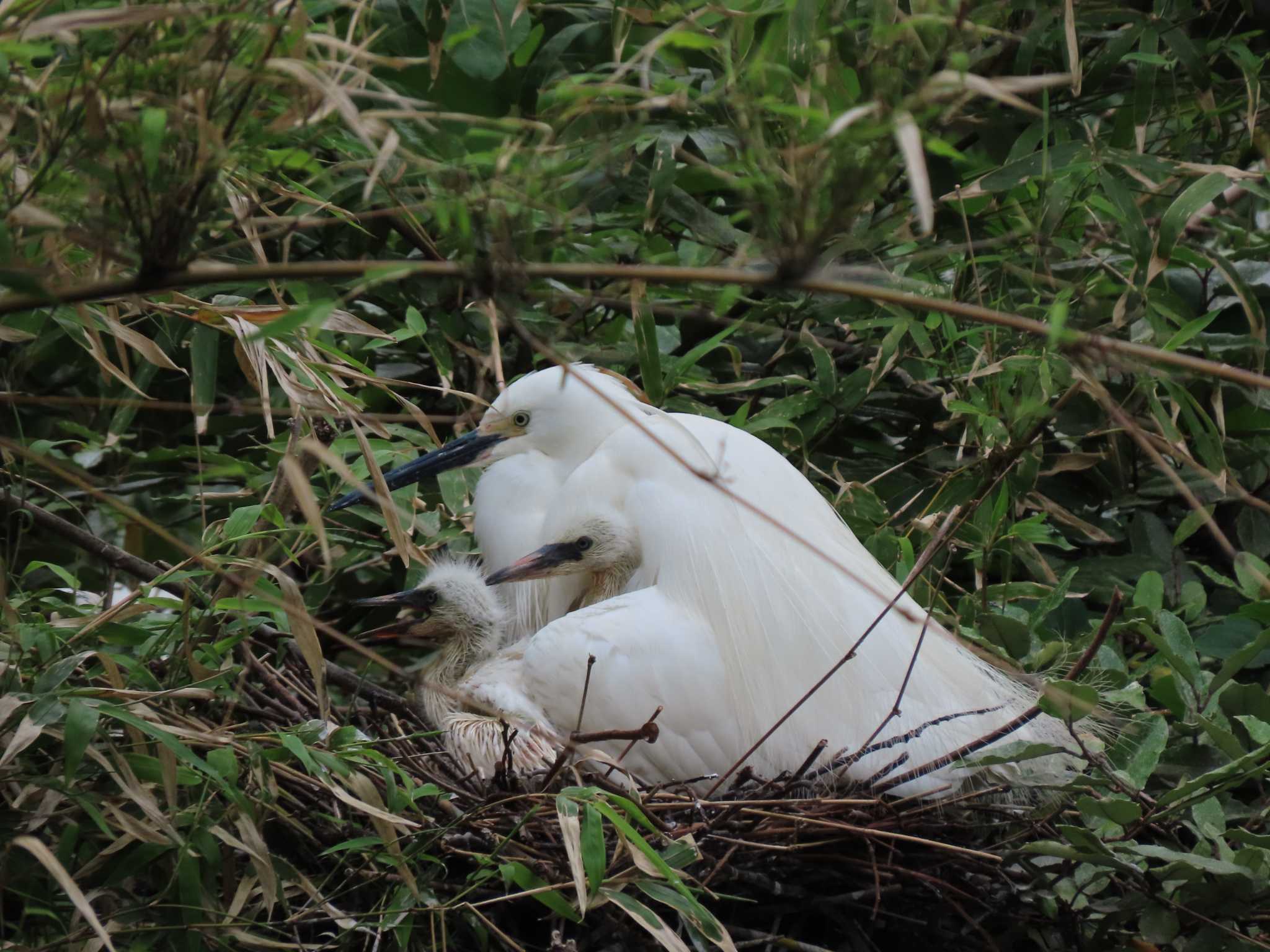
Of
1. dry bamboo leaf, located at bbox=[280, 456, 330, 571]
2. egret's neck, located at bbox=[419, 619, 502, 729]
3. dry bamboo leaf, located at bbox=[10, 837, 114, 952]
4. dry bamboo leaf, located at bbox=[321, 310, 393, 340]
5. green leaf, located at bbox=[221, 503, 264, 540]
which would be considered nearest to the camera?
dry bamboo leaf, located at bbox=[280, 456, 330, 571]

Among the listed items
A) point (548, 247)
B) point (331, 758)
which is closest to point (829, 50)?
point (548, 247)

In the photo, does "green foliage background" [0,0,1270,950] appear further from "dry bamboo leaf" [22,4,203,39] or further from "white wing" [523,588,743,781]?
"white wing" [523,588,743,781]

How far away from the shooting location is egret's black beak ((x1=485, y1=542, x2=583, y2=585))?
5.62ft

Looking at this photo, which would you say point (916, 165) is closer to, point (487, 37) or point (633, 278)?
A: point (633, 278)

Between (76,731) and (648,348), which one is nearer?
(76,731)

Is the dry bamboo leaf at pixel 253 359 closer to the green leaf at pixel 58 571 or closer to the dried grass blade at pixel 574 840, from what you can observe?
the green leaf at pixel 58 571

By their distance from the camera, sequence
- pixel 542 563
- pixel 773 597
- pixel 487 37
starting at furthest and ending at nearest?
1. pixel 487 37
2. pixel 542 563
3. pixel 773 597

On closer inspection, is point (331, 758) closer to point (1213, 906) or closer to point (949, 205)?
point (1213, 906)

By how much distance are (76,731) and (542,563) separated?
0.81 metres

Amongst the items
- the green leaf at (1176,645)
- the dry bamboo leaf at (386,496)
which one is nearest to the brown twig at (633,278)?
the dry bamboo leaf at (386,496)

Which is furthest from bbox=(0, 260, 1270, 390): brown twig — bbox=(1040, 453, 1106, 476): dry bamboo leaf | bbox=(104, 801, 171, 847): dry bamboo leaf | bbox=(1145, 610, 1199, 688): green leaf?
bbox=(1040, 453, 1106, 476): dry bamboo leaf

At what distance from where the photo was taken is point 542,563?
174 centimetres

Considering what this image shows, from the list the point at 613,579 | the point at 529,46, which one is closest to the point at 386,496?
the point at 613,579

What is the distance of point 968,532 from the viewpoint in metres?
1.76
